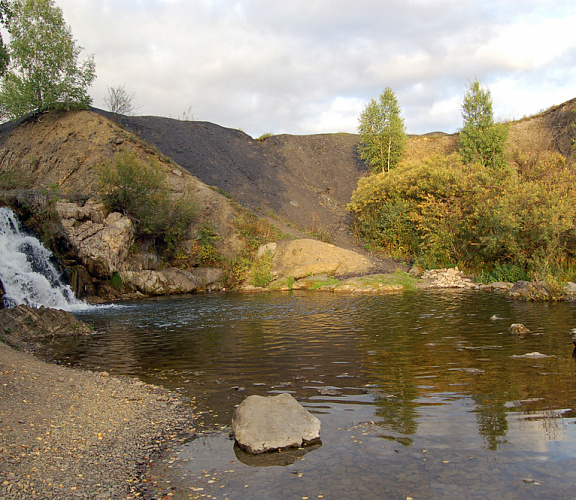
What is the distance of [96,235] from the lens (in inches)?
951

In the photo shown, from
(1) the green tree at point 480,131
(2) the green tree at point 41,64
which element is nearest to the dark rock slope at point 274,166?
(2) the green tree at point 41,64

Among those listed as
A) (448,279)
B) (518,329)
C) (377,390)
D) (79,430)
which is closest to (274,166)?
(448,279)

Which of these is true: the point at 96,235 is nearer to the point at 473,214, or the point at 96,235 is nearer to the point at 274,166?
the point at 473,214

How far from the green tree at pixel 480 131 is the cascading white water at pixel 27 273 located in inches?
1273

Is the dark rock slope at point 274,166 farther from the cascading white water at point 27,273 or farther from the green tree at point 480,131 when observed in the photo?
the cascading white water at point 27,273

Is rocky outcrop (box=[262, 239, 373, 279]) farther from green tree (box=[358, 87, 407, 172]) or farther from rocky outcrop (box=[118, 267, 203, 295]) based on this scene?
green tree (box=[358, 87, 407, 172])

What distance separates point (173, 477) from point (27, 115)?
39.7 metres

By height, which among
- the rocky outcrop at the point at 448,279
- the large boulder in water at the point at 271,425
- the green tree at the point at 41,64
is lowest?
the rocky outcrop at the point at 448,279

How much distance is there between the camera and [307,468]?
488 centimetres

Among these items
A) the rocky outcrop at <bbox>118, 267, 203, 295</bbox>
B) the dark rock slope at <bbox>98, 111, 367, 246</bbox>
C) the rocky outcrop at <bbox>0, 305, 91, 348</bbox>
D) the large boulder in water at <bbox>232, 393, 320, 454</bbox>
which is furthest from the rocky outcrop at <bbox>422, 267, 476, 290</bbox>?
the large boulder in water at <bbox>232, 393, 320, 454</bbox>

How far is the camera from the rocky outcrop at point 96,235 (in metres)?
23.4

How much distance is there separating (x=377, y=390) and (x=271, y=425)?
2.48m

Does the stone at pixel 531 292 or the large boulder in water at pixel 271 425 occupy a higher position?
the large boulder in water at pixel 271 425

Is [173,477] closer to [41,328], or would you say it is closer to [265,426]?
[265,426]
